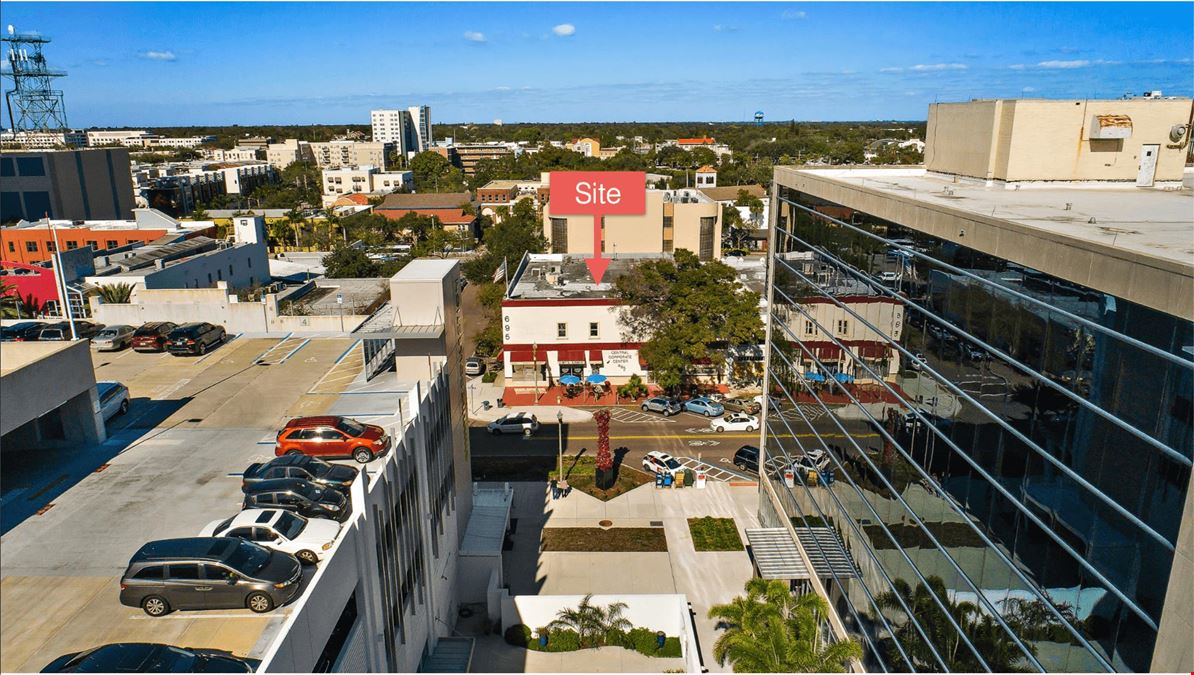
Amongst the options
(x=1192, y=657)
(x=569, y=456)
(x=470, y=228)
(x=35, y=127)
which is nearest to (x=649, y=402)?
(x=569, y=456)

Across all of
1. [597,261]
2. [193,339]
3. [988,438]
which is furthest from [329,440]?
[597,261]

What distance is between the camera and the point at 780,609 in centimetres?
1831

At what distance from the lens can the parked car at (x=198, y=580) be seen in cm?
1109

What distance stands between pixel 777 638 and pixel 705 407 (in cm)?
2323

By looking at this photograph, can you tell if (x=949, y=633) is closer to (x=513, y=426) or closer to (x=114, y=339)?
(x=513, y=426)

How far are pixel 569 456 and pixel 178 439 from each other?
20.4 m

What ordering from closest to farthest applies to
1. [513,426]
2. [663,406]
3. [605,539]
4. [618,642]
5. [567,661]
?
1. [567,661]
2. [618,642]
3. [605,539]
4. [513,426]
5. [663,406]

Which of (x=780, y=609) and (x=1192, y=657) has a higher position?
(x=1192, y=657)

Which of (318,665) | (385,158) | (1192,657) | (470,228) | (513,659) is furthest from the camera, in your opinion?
(385,158)

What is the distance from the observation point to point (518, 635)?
74.2 feet

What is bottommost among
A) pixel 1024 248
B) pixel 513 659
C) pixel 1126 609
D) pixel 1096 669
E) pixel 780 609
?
pixel 513 659

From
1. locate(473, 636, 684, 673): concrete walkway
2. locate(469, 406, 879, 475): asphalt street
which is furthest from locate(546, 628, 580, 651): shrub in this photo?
locate(469, 406, 879, 475): asphalt street

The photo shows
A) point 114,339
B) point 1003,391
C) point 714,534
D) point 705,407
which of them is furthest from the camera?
point 705,407

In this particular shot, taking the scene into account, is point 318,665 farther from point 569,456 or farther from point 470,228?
point 470,228
